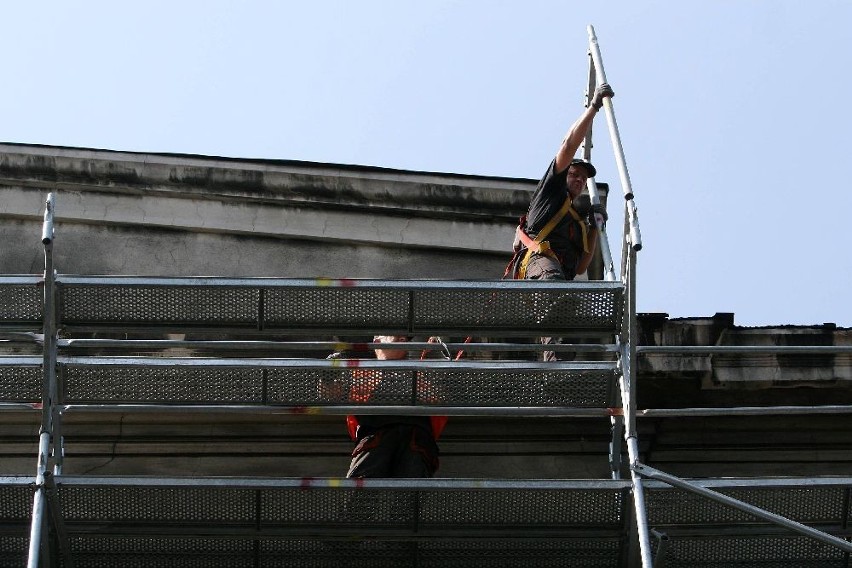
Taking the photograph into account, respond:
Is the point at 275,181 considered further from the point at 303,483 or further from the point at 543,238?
the point at 303,483

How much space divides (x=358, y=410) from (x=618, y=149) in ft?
8.11

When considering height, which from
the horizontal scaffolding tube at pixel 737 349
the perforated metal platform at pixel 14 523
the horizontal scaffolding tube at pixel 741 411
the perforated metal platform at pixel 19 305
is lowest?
the perforated metal platform at pixel 14 523

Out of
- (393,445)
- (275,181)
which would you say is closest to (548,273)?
(393,445)

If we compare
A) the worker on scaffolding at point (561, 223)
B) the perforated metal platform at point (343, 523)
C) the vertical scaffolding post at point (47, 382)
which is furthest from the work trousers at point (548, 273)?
the vertical scaffolding post at point (47, 382)

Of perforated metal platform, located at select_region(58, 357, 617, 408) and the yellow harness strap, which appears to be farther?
the yellow harness strap

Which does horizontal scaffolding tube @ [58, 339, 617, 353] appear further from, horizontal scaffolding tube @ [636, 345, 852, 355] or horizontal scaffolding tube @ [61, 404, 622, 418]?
horizontal scaffolding tube @ [636, 345, 852, 355]

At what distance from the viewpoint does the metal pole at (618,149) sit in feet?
41.7

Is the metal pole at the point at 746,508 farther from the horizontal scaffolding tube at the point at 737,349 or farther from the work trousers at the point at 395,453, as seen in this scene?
the work trousers at the point at 395,453

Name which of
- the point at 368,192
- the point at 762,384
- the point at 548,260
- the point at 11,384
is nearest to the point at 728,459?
the point at 762,384

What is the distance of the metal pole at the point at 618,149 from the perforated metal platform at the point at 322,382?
89cm

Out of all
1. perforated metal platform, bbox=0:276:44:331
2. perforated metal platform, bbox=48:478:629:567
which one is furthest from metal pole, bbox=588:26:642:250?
perforated metal platform, bbox=0:276:44:331

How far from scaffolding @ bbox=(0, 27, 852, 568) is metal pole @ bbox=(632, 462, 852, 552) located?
15 cm

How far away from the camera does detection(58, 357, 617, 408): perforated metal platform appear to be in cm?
1286

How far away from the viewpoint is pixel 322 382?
12992 mm
